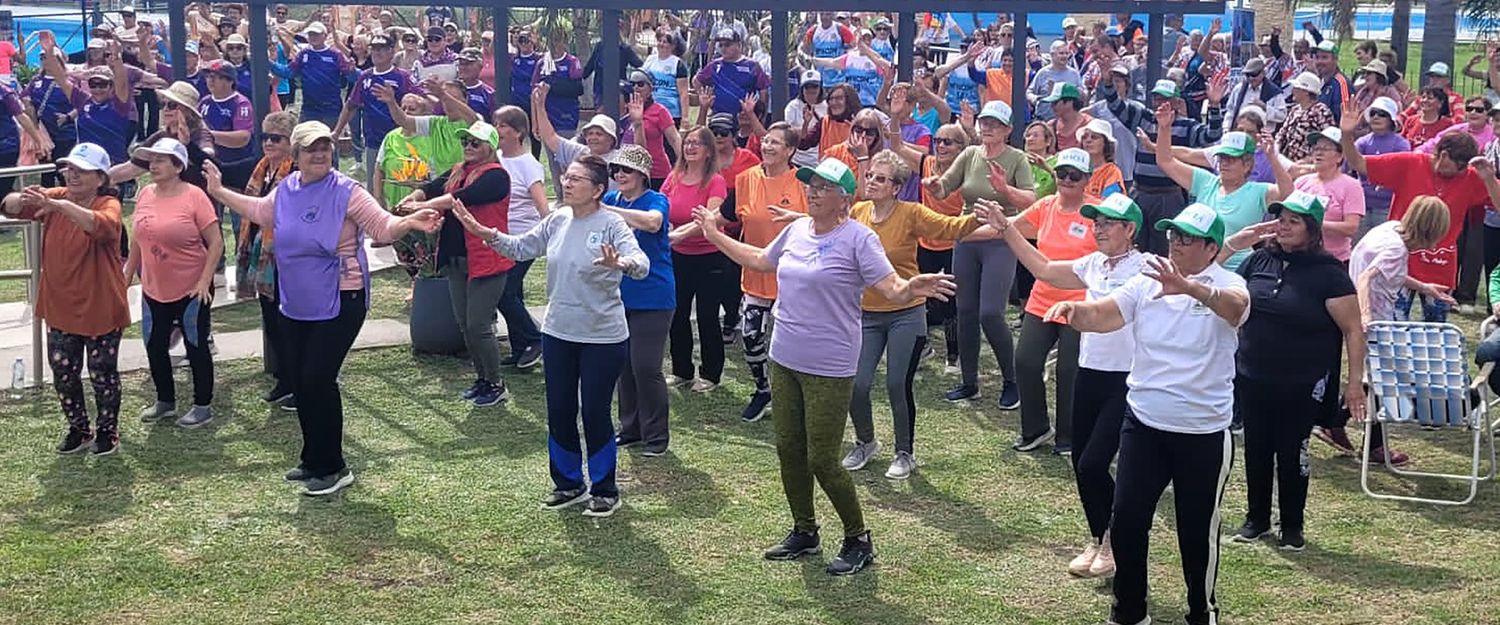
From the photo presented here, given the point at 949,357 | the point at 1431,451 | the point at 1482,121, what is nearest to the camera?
the point at 1431,451

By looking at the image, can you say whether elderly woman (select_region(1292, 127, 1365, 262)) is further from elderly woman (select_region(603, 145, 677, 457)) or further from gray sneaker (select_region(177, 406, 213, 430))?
gray sneaker (select_region(177, 406, 213, 430))

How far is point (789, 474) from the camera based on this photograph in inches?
298

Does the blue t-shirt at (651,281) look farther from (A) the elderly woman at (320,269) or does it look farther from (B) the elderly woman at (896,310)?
(A) the elderly woman at (320,269)

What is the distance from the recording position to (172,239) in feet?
31.7

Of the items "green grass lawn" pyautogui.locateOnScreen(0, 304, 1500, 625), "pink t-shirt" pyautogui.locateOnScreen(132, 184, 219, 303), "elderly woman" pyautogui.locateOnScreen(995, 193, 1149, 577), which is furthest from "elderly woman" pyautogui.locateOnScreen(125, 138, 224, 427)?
"elderly woman" pyautogui.locateOnScreen(995, 193, 1149, 577)

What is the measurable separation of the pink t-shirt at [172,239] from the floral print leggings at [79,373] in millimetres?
406

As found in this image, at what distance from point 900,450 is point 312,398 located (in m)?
2.88

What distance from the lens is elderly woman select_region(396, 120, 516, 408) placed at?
10328 mm

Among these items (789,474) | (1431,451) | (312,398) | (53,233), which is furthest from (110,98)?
(1431,451)

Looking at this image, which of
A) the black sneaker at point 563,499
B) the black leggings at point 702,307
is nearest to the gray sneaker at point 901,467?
the black sneaker at point 563,499

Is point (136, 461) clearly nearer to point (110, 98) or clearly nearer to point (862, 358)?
point (862, 358)

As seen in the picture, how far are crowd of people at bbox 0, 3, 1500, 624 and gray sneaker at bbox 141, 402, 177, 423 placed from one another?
65mm

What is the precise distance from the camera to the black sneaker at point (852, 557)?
7562mm

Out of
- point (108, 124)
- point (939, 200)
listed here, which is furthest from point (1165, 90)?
point (108, 124)
